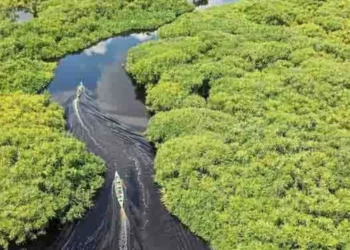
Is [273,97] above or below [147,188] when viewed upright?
above

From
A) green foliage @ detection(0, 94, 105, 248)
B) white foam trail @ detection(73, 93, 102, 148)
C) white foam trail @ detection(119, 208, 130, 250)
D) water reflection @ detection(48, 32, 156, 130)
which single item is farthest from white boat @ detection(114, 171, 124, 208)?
water reflection @ detection(48, 32, 156, 130)

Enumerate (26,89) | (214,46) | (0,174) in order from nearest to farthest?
(0,174)
(26,89)
(214,46)

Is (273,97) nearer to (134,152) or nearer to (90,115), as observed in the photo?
(134,152)

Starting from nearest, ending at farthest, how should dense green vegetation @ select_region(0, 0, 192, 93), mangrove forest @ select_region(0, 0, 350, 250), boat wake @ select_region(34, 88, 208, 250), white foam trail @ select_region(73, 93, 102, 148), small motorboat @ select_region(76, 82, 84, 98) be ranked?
mangrove forest @ select_region(0, 0, 350, 250) → boat wake @ select_region(34, 88, 208, 250) → white foam trail @ select_region(73, 93, 102, 148) → small motorboat @ select_region(76, 82, 84, 98) → dense green vegetation @ select_region(0, 0, 192, 93)

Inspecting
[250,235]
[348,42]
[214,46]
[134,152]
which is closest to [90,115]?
[134,152]

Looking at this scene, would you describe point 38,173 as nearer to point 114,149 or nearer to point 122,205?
point 122,205

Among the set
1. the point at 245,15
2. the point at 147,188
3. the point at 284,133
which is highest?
the point at 245,15

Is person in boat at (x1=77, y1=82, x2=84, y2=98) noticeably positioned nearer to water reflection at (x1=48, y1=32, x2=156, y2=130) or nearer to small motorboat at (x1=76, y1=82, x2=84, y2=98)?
small motorboat at (x1=76, y1=82, x2=84, y2=98)
